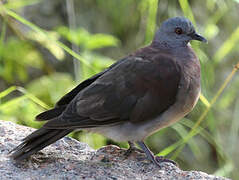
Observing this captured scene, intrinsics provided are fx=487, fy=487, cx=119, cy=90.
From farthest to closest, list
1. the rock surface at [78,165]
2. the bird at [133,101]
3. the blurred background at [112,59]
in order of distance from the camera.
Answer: the blurred background at [112,59]
the bird at [133,101]
the rock surface at [78,165]

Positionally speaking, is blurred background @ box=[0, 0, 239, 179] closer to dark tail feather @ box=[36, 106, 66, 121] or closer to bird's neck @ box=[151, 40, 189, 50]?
bird's neck @ box=[151, 40, 189, 50]

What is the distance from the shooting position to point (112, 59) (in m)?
5.93

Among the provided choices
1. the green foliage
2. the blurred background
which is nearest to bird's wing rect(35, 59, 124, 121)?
the blurred background

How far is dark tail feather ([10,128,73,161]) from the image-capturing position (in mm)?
2869

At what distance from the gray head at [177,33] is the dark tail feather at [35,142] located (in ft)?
3.35

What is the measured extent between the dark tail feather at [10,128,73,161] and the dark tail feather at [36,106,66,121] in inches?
6.4

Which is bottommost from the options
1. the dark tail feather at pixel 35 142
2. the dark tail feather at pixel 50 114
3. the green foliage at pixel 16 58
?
the green foliage at pixel 16 58

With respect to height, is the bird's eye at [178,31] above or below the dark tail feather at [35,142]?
above

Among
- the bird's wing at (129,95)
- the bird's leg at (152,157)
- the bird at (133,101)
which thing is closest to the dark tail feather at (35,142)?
the bird at (133,101)

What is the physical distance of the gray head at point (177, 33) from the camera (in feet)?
11.4

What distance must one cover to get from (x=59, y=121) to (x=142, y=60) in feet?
2.28

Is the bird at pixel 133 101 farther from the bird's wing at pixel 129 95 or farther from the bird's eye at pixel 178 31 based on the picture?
the bird's eye at pixel 178 31

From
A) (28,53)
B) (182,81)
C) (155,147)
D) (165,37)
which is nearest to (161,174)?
(182,81)

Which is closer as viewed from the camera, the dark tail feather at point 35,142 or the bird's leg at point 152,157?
the dark tail feather at point 35,142
